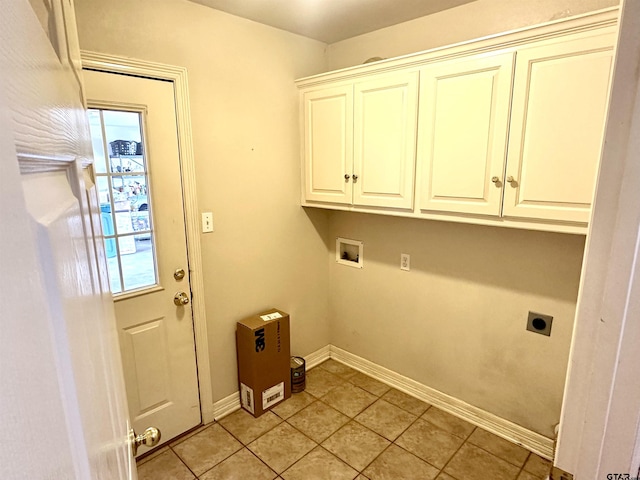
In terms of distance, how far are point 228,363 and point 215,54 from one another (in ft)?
6.28

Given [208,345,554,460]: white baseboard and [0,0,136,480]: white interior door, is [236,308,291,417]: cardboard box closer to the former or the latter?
[208,345,554,460]: white baseboard

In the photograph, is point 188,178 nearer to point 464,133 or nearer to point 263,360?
point 263,360

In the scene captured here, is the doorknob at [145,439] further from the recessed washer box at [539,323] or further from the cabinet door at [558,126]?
the recessed washer box at [539,323]

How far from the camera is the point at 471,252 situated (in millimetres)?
2188

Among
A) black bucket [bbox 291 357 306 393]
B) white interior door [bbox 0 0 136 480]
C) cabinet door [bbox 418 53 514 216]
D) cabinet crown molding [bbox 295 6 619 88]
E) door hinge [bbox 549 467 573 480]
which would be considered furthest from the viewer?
black bucket [bbox 291 357 306 393]

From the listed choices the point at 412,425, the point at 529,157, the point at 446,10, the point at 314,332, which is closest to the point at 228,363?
the point at 314,332

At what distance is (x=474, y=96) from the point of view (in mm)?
1747

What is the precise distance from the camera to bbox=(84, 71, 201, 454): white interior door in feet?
5.67

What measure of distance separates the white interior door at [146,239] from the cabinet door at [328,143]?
912 mm

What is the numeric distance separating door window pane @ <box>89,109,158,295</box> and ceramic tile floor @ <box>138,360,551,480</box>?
1032 millimetres

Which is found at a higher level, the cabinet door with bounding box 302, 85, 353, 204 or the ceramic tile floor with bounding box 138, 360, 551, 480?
the cabinet door with bounding box 302, 85, 353, 204

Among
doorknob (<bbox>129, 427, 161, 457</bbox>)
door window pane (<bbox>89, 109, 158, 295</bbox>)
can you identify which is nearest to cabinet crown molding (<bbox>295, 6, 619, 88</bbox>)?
door window pane (<bbox>89, 109, 158, 295</bbox>)

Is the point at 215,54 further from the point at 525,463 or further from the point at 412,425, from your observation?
the point at 525,463

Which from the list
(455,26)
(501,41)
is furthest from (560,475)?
(455,26)
